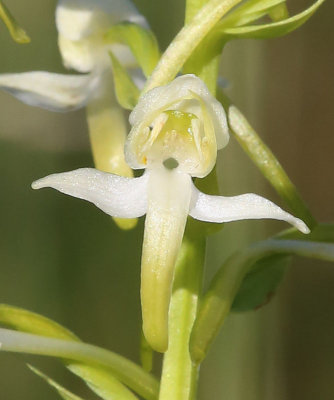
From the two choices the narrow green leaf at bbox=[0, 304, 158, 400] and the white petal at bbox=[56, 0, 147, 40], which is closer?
the narrow green leaf at bbox=[0, 304, 158, 400]

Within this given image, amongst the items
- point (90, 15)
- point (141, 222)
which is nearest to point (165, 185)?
point (90, 15)

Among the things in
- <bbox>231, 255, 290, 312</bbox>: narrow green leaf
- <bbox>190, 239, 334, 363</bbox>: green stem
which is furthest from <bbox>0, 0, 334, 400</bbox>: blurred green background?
<bbox>190, 239, 334, 363</bbox>: green stem

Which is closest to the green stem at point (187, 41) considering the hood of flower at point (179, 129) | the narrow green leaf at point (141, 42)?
the hood of flower at point (179, 129)

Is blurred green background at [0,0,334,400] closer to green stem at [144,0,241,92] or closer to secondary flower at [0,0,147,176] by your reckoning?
secondary flower at [0,0,147,176]

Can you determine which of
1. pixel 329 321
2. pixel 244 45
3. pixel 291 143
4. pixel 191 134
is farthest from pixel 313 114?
pixel 191 134

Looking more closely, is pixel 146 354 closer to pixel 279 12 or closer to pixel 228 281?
pixel 228 281
